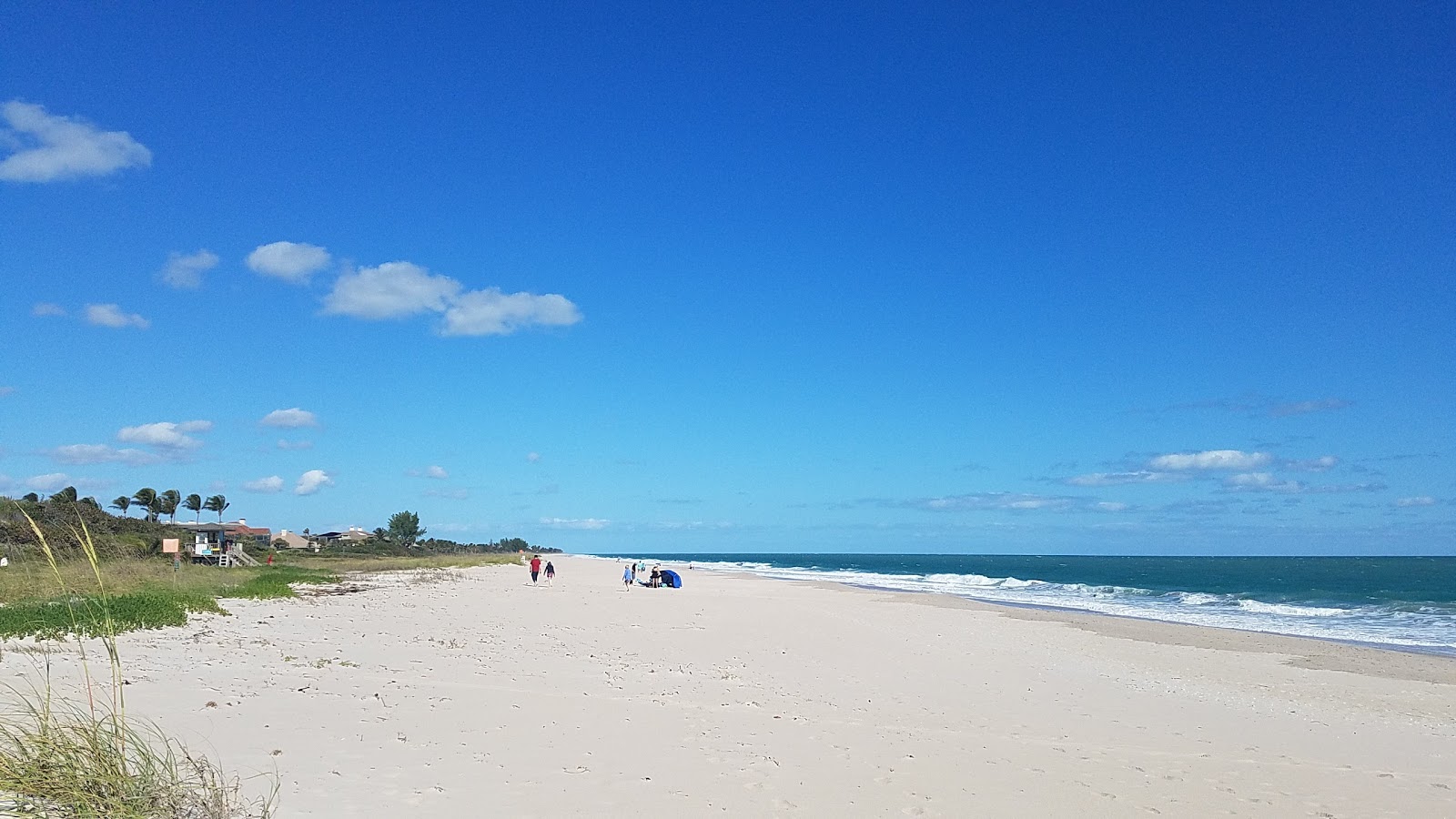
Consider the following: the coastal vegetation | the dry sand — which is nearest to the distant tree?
the coastal vegetation

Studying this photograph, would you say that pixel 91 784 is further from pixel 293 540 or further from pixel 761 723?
pixel 293 540

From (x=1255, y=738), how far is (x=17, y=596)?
20.3 m

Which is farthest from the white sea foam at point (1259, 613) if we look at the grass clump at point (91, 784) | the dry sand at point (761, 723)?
the grass clump at point (91, 784)

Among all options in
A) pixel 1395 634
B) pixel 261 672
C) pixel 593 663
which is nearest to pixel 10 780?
pixel 261 672

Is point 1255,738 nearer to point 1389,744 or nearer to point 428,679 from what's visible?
point 1389,744

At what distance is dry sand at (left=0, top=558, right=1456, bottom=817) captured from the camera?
7000 mm

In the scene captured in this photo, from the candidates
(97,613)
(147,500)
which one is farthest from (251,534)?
(97,613)

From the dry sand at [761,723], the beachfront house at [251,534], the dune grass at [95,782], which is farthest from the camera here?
the beachfront house at [251,534]

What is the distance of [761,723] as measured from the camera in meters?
9.54

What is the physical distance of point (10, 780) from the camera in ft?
15.9

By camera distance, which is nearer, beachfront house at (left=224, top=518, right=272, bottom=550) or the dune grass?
the dune grass

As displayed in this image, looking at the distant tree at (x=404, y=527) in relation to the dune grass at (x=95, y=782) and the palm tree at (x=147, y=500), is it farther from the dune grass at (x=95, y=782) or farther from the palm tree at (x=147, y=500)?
the dune grass at (x=95, y=782)

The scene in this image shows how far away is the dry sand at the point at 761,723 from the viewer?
7000 mm

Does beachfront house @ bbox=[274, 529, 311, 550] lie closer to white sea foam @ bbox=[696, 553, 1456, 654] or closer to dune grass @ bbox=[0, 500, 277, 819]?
white sea foam @ bbox=[696, 553, 1456, 654]
